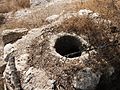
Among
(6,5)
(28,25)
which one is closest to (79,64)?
(28,25)

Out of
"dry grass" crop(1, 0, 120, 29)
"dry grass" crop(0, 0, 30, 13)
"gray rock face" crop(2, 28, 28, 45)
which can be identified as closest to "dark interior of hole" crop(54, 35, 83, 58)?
"dry grass" crop(1, 0, 120, 29)

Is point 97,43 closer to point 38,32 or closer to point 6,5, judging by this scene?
point 38,32

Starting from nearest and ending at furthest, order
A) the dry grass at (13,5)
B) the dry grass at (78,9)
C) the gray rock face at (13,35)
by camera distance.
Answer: the dry grass at (78,9) → the gray rock face at (13,35) → the dry grass at (13,5)

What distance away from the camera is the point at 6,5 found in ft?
47.0

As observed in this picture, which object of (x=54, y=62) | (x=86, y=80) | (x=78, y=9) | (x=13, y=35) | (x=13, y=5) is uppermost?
(x=78, y=9)

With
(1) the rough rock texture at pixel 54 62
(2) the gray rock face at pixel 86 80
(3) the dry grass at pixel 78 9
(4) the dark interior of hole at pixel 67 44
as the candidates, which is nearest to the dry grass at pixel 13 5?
(3) the dry grass at pixel 78 9

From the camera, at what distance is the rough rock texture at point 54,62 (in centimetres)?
703

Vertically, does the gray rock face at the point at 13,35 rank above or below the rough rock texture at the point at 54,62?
below

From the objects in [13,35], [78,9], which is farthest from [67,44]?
[13,35]

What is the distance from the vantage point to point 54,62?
7.34 m

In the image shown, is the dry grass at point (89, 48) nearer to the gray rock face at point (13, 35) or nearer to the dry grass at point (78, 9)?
the dry grass at point (78, 9)

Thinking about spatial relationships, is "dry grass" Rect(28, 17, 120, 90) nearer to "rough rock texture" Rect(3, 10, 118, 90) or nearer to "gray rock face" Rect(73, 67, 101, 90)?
"rough rock texture" Rect(3, 10, 118, 90)

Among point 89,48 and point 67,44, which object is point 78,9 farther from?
point 89,48

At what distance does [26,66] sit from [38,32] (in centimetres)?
120
